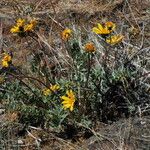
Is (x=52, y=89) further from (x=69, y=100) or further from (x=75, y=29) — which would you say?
(x=75, y=29)

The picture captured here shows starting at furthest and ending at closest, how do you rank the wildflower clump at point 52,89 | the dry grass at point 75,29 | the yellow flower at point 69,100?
the wildflower clump at point 52,89, the yellow flower at point 69,100, the dry grass at point 75,29

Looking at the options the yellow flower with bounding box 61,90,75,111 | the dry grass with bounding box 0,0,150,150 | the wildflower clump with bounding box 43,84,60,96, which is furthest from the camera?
the wildflower clump with bounding box 43,84,60,96

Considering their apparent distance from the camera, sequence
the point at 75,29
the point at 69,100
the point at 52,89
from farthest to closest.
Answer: the point at 75,29, the point at 52,89, the point at 69,100

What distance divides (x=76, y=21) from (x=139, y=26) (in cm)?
60

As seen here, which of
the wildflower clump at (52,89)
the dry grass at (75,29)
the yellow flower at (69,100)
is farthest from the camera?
the wildflower clump at (52,89)

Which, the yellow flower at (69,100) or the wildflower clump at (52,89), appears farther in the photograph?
the wildflower clump at (52,89)

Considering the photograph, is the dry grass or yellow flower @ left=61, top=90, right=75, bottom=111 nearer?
the dry grass

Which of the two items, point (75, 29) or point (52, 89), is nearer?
point (52, 89)

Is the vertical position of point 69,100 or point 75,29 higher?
point 75,29

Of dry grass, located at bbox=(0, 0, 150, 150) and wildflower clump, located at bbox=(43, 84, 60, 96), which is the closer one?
dry grass, located at bbox=(0, 0, 150, 150)

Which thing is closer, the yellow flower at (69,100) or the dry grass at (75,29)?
the dry grass at (75,29)

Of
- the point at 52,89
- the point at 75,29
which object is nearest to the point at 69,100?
the point at 52,89

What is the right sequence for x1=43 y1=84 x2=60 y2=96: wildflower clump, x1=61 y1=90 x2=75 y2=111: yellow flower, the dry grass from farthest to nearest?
x1=43 y1=84 x2=60 y2=96: wildflower clump < x1=61 y1=90 x2=75 y2=111: yellow flower < the dry grass

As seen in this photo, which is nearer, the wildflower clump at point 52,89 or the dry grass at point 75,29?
the dry grass at point 75,29
